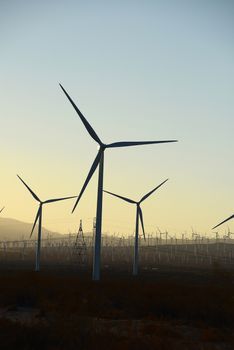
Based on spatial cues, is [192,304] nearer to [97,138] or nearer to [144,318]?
[144,318]

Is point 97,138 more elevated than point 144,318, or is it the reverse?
point 97,138

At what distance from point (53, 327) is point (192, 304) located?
1274 centimetres

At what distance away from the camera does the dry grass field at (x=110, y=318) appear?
14.9 meters

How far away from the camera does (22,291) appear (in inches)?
1207

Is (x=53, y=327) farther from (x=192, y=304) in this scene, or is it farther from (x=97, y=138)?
(x=97, y=138)

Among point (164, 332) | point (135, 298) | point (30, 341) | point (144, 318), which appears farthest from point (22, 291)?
point (30, 341)

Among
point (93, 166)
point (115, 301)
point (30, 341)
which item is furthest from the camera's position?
point (93, 166)

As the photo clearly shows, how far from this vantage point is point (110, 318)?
2333cm

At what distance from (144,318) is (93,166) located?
2305 centimetres

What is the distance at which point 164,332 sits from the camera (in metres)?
19.1

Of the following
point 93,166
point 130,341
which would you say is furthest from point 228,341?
point 93,166

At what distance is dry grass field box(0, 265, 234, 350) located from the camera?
14.9 m

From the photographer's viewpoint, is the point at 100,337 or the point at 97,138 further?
the point at 97,138

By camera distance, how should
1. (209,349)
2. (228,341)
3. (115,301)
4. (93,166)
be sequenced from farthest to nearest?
1. (93,166)
2. (115,301)
3. (228,341)
4. (209,349)
